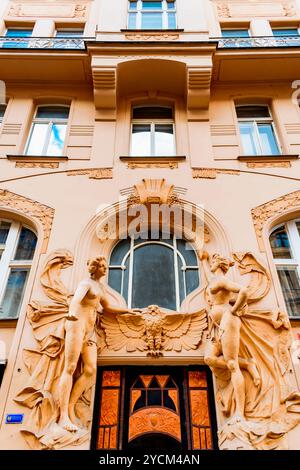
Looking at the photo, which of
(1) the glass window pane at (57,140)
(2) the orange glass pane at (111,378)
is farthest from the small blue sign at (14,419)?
(1) the glass window pane at (57,140)

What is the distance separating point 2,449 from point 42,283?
7.23 feet

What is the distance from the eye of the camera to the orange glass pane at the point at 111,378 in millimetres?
5129

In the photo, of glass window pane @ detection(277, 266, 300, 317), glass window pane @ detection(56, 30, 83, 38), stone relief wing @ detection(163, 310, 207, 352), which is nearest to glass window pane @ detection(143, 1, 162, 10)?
glass window pane @ detection(56, 30, 83, 38)

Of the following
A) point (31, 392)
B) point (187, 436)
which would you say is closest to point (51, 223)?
point (31, 392)

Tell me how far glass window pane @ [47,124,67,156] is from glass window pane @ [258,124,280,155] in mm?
4456

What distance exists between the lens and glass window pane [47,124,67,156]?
8.11m

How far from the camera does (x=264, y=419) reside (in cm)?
445

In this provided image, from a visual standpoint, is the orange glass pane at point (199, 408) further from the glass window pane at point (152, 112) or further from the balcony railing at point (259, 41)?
the balcony railing at point (259, 41)

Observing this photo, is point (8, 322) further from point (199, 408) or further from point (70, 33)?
point (70, 33)

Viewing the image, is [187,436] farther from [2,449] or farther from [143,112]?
[143,112]

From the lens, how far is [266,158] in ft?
24.7

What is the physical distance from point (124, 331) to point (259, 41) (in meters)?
8.31

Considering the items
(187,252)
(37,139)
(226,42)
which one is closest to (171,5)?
(226,42)

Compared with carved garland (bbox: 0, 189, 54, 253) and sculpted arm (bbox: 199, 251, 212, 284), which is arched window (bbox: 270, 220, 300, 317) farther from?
carved garland (bbox: 0, 189, 54, 253)
